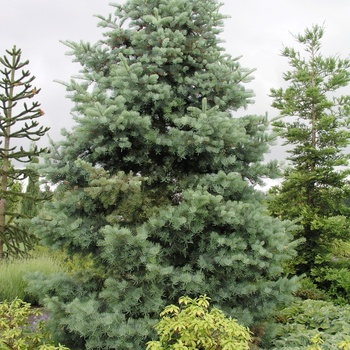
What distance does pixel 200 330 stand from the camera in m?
4.66

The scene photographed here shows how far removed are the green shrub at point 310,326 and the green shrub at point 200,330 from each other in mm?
1174

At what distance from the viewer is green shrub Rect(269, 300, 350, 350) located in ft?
18.8

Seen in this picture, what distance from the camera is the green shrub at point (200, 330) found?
4457 millimetres

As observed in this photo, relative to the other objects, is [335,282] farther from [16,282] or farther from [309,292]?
[16,282]

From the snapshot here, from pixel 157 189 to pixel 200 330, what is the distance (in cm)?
196

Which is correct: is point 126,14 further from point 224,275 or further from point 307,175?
point 307,175

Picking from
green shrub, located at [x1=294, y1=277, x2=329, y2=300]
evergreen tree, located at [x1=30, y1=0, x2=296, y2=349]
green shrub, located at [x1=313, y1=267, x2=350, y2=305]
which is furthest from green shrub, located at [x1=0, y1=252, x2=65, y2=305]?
green shrub, located at [x1=313, y1=267, x2=350, y2=305]

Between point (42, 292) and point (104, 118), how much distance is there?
244cm

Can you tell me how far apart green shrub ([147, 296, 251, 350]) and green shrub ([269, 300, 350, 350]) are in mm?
1174

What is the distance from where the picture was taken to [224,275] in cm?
549

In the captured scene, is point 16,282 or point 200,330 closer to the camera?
point 200,330

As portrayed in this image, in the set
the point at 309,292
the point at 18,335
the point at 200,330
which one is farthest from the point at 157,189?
the point at 309,292

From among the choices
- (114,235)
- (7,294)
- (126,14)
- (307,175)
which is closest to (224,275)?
(114,235)

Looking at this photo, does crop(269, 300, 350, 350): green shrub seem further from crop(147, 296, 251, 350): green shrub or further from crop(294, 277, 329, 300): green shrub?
crop(294, 277, 329, 300): green shrub
